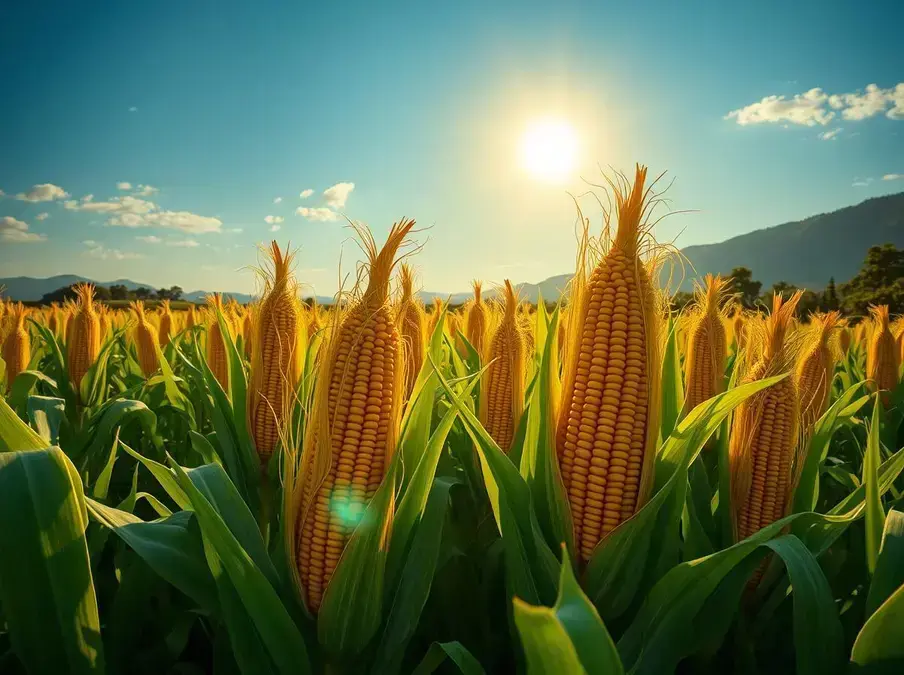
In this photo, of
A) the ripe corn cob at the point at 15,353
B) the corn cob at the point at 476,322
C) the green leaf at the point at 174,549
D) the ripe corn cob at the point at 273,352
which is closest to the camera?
the green leaf at the point at 174,549

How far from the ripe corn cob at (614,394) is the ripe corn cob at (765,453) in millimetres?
916

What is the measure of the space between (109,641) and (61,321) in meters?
10.0

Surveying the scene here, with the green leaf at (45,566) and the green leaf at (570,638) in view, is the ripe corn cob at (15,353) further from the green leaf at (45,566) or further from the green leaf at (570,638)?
the green leaf at (570,638)

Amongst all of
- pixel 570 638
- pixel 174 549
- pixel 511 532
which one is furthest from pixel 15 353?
pixel 570 638

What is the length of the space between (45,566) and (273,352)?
203 centimetres

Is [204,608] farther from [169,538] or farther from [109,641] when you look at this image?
[109,641]

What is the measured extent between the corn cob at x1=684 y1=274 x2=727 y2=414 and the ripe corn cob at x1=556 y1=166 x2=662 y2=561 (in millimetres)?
2016

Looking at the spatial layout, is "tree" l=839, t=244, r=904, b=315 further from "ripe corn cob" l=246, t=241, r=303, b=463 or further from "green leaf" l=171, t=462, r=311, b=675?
"green leaf" l=171, t=462, r=311, b=675

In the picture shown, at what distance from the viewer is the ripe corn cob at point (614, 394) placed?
68.7 inches

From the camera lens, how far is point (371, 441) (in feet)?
5.73

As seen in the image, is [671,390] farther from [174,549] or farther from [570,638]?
[174,549]

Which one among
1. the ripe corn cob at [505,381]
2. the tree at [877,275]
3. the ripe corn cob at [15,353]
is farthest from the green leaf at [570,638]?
the tree at [877,275]

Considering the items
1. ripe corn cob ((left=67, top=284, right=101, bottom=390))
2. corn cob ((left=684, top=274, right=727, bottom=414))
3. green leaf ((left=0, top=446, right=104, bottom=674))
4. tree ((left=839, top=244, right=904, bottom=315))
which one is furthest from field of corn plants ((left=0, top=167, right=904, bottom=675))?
tree ((left=839, top=244, right=904, bottom=315))

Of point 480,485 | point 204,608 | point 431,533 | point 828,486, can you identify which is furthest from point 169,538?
point 828,486
